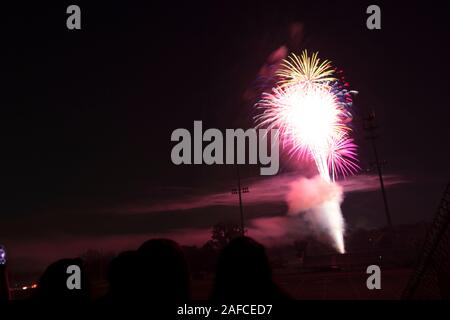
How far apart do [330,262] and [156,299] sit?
191 feet

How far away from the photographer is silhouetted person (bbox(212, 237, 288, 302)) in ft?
8.72

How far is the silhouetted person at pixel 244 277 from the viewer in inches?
105

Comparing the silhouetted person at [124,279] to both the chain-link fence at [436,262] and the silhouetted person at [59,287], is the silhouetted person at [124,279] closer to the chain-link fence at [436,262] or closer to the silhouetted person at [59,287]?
the silhouetted person at [59,287]

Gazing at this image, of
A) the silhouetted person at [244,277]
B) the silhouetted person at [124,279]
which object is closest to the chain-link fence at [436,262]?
the silhouetted person at [244,277]

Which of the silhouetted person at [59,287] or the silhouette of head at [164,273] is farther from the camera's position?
the silhouetted person at [59,287]

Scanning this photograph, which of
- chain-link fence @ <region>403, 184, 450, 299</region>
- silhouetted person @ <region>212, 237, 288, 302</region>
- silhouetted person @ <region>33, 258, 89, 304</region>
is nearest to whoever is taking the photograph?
silhouetted person @ <region>212, 237, 288, 302</region>

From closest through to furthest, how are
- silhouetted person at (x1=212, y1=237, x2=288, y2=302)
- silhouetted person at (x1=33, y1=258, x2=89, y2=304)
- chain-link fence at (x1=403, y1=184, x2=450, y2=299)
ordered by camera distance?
silhouetted person at (x1=212, y1=237, x2=288, y2=302), silhouetted person at (x1=33, y1=258, x2=89, y2=304), chain-link fence at (x1=403, y1=184, x2=450, y2=299)

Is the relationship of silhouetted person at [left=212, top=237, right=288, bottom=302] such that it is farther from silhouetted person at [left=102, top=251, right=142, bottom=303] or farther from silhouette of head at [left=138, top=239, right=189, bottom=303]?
silhouetted person at [left=102, top=251, right=142, bottom=303]

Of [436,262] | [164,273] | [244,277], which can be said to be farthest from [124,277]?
[436,262]

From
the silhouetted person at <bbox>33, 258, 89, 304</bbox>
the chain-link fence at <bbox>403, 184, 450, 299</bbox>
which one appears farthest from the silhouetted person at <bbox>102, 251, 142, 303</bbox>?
the chain-link fence at <bbox>403, 184, 450, 299</bbox>

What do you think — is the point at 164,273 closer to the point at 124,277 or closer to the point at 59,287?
the point at 124,277

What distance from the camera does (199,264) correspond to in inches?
2731
